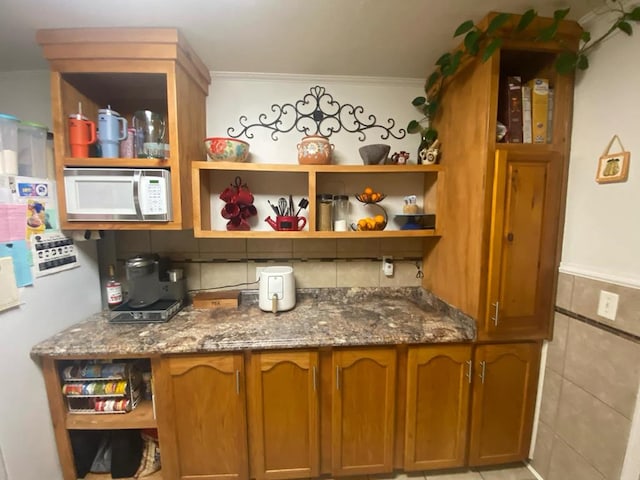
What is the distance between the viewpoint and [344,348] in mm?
1151

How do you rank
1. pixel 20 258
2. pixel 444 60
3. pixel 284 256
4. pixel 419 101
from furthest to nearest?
pixel 284 256
pixel 419 101
pixel 444 60
pixel 20 258

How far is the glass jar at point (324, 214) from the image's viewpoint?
1419mm

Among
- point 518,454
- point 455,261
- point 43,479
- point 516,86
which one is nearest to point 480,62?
point 516,86

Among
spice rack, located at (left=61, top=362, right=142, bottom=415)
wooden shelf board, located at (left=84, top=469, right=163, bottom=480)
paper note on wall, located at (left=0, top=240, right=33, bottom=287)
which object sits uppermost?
paper note on wall, located at (left=0, top=240, right=33, bottom=287)

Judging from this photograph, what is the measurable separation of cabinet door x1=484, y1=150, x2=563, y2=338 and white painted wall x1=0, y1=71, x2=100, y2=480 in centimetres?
202

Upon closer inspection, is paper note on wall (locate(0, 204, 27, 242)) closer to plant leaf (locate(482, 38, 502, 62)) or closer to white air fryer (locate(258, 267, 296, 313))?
white air fryer (locate(258, 267, 296, 313))

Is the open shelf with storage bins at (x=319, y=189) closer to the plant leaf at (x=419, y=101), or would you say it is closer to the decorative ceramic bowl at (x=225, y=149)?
the decorative ceramic bowl at (x=225, y=149)

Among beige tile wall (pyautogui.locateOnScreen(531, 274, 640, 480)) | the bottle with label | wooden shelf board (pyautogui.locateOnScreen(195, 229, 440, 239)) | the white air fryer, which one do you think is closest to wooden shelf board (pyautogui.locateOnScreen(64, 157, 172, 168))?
wooden shelf board (pyautogui.locateOnScreen(195, 229, 440, 239))

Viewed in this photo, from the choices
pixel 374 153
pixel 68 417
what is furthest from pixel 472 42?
pixel 68 417

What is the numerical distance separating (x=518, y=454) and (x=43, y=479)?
226cm

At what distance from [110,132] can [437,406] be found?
→ 207 cm

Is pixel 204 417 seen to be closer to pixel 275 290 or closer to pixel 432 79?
pixel 275 290

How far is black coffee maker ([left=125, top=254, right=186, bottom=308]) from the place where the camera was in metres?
1.33

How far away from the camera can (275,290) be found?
4.47ft
